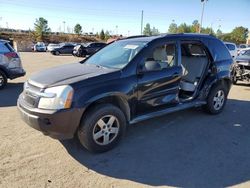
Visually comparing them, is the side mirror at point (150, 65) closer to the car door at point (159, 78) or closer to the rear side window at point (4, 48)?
the car door at point (159, 78)

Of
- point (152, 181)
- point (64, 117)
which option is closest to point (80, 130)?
point (64, 117)

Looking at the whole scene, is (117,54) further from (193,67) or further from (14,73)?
(14,73)

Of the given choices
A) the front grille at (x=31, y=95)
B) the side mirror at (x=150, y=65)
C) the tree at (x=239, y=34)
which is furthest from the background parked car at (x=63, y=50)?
the tree at (x=239, y=34)

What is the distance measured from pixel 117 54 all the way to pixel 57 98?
1750 millimetres

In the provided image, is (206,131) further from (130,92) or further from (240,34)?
(240,34)

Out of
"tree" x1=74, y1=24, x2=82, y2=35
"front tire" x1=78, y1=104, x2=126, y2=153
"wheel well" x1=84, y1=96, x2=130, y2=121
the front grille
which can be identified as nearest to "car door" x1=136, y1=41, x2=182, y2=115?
"wheel well" x1=84, y1=96, x2=130, y2=121

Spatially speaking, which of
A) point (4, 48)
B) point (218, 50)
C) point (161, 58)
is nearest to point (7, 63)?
point (4, 48)

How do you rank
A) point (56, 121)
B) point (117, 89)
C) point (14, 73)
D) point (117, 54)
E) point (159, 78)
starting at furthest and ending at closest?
point (14, 73) < point (117, 54) < point (159, 78) < point (117, 89) < point (56, 121)

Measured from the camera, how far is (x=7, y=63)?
29.0ft

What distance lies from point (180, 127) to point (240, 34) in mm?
98151

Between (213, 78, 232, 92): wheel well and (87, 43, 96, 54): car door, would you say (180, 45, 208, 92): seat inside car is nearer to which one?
(213, 78, 232, 92): wheel well

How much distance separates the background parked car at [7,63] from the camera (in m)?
8.76

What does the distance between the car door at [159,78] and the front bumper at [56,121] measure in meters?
1.23

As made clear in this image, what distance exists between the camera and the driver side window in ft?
14.4
